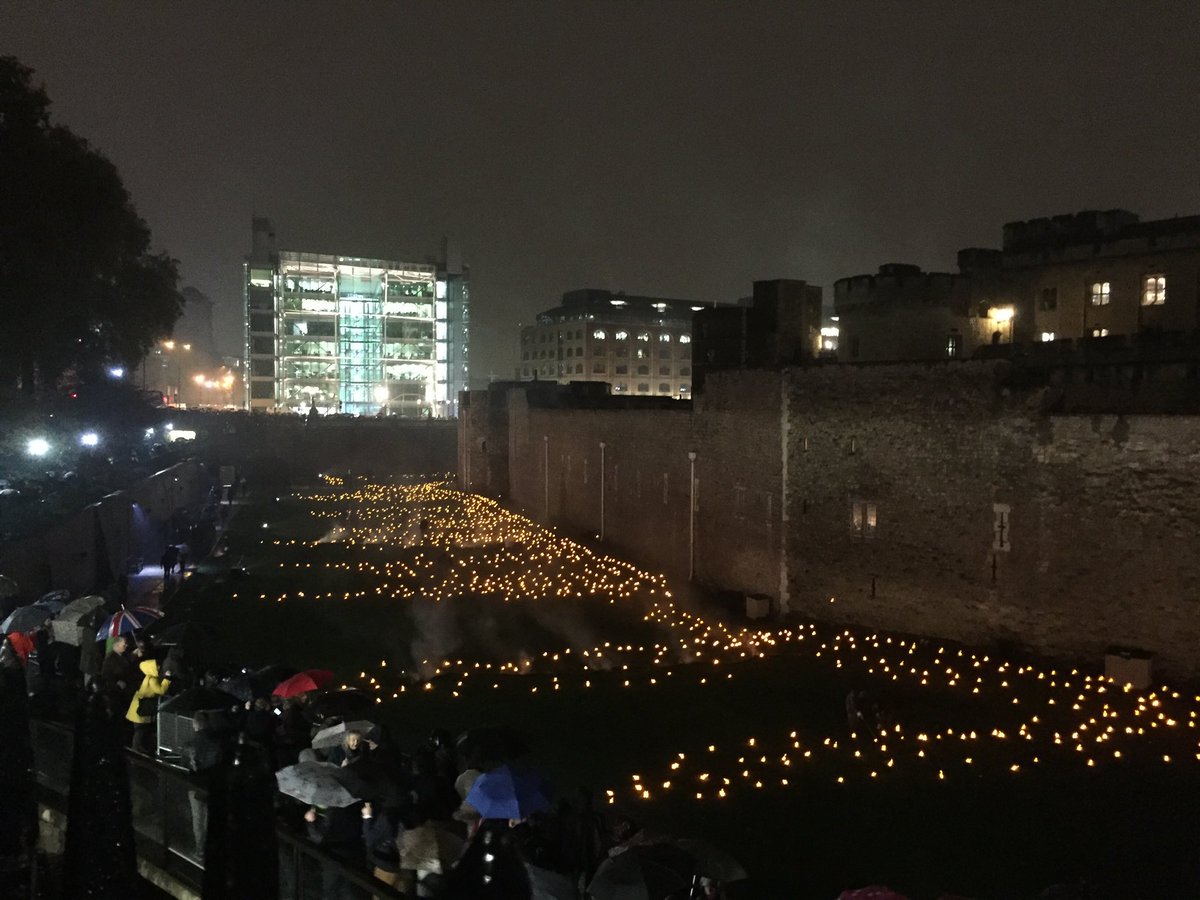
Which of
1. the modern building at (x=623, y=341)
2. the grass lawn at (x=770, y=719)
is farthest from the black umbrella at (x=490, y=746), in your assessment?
the modern building at (x=623, y=341)

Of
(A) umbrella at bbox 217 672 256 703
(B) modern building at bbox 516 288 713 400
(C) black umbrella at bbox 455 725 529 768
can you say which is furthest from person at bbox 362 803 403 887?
(B) modern building at bbox 516 288 713 400

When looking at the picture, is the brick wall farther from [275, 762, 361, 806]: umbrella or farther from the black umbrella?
[275, 762, 361, 806]: umbrella

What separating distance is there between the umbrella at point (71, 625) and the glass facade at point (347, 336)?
68.4 metres

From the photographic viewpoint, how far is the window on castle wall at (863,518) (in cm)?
1822

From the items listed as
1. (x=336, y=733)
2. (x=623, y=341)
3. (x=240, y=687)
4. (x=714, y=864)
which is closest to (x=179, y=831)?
(x=336, y=733)

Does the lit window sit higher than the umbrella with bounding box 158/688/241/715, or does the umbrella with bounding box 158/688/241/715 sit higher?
the lit window

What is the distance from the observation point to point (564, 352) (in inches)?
3755

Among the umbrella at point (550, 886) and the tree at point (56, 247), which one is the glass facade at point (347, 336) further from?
the umbrella at point (550, 886)

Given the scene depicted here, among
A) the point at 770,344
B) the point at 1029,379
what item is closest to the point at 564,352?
the point at 770,344

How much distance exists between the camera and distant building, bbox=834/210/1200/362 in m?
26.7

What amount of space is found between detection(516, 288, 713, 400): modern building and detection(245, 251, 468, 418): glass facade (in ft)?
45.7

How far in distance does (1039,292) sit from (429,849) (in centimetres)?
3017

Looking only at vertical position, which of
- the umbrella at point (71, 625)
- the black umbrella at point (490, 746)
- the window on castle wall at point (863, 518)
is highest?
the window on castle wall at point (863, 518)

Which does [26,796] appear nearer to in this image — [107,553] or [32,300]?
[107,553]
